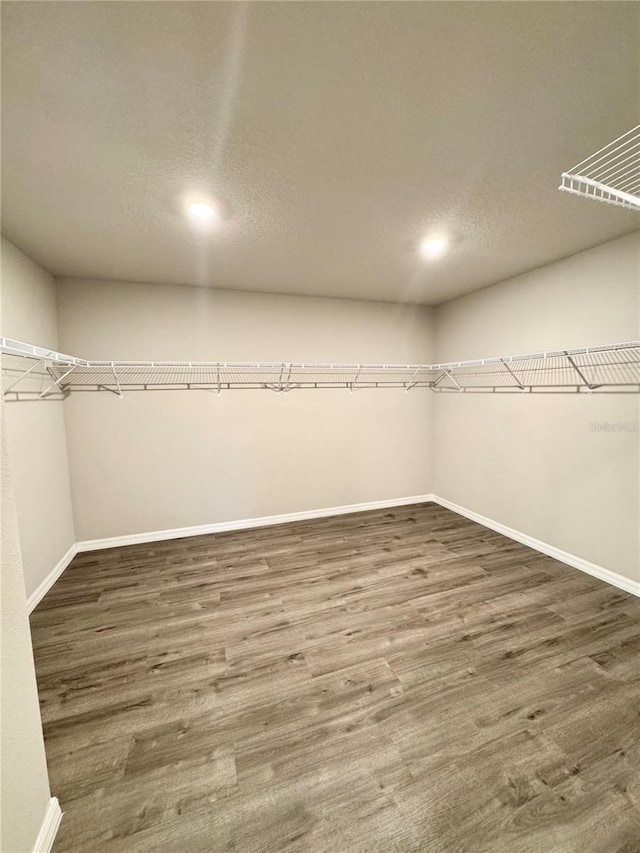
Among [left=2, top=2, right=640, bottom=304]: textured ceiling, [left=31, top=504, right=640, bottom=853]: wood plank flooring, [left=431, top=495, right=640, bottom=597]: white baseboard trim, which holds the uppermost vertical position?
[left=2, top=2, right=640, bottom=304]: textured ceiling

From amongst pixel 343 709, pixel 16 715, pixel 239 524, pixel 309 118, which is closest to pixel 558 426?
pixel 343 709

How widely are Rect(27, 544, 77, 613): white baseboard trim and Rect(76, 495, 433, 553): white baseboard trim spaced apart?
13cm

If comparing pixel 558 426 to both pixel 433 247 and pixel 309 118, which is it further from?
pixel 309 118

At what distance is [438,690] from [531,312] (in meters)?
2.75

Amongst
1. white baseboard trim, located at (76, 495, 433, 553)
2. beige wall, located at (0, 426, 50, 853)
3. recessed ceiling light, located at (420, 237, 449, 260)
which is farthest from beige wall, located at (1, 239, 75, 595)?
recessed ceiling light, located at (420, 237, 449, 260)

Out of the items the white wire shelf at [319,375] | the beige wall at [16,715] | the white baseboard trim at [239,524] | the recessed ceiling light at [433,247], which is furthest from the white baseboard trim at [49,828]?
the recessed ceiling light at [433,247]

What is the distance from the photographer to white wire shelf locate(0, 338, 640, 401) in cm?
210

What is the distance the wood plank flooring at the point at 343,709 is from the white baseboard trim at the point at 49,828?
3 cm

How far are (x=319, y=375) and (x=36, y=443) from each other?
234cm

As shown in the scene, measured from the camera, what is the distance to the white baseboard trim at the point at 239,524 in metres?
2.88

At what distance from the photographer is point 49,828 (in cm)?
97

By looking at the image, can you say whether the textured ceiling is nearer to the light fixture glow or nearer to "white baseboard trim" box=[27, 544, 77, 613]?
the light fixture glow

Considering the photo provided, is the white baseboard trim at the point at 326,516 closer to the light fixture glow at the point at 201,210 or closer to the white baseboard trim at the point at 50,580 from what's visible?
the white baseboard trim at the point at 50,580

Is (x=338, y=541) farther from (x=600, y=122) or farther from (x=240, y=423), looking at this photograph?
(x=600, y=122)
